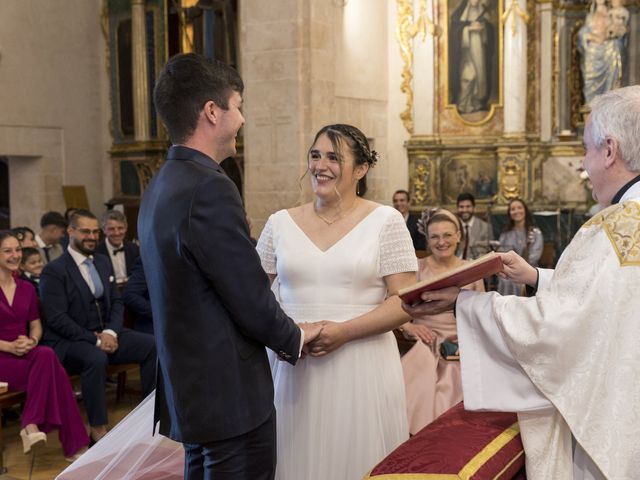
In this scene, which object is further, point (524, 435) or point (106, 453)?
point (106, 453)

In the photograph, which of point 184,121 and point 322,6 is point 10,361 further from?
point 322,6

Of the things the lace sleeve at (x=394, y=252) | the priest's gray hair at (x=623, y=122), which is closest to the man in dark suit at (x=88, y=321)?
the lace sleeve at (x=394, y=252)

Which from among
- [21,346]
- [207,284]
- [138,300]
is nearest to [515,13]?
[138,300]

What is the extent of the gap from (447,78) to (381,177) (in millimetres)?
1743

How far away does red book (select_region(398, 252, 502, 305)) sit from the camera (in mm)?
2359

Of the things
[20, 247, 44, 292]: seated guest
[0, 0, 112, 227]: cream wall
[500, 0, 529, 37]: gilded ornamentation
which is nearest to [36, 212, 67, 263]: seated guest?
[20, 247, 44, 292]: seated guest

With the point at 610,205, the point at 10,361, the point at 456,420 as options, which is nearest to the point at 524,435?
the point at 456,420

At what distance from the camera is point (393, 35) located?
41.3 ft

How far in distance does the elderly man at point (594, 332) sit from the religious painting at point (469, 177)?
10.1m

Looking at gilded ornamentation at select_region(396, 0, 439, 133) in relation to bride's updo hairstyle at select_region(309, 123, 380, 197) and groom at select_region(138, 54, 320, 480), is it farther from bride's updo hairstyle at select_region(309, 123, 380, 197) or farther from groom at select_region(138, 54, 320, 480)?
groom at select_region(138, 54, 320, 480)

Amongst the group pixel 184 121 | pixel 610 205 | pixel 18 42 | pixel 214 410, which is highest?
pixel 18 42

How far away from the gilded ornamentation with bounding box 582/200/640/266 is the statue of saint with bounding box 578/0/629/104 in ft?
32.6

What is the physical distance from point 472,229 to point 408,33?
380 centimetres

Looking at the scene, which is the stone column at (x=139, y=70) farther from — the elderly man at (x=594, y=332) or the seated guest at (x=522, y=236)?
the elderly man at (x=594, y=332)
